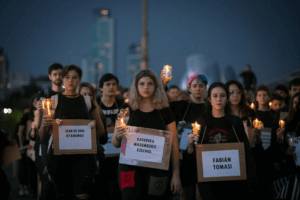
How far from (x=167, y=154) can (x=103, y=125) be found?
121 centimetres

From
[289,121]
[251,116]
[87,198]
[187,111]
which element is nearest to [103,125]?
[87,198]

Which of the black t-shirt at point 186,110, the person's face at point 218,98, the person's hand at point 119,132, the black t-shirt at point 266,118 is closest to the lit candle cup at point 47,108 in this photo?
the person's hand at point 119,132

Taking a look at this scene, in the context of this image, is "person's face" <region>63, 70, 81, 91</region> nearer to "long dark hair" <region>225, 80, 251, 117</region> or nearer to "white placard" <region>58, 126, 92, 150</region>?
"white placard" <region>58, 126, 92, 150</region>

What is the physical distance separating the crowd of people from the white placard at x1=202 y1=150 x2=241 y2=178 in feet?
0.42

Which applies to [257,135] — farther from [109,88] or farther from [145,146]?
[109,88]

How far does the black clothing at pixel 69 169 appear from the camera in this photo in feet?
12.4

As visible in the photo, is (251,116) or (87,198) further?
(251,116)

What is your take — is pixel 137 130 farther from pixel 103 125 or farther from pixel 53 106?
pixel 53 106

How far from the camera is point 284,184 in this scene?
4.72m

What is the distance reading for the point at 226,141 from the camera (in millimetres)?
3848

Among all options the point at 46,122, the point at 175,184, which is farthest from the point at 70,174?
the point at 175,184

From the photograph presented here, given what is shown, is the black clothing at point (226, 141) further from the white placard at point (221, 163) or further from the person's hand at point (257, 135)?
the person's hand at point (257, 135)

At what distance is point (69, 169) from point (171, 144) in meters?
1.39

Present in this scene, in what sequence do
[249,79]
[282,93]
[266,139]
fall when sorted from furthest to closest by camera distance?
1. [249,79]
2. [282,93]
3. [266,139]
